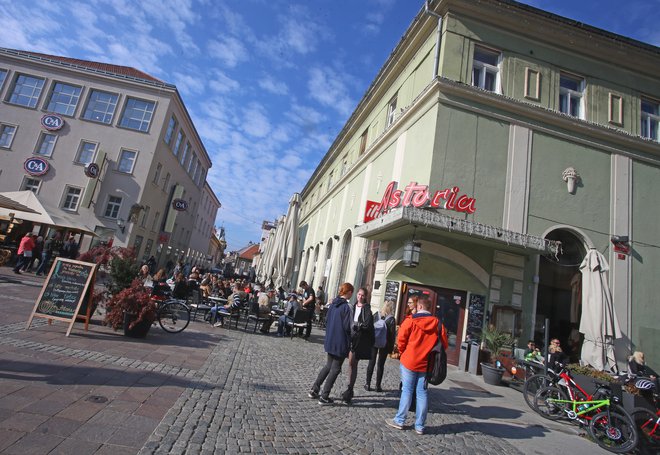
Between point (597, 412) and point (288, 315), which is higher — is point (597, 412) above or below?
below

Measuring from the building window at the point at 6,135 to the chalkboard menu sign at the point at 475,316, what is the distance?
30.1 meters

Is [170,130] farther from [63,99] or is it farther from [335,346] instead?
[335,346]

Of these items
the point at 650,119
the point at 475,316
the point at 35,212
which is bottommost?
the point at 475,316

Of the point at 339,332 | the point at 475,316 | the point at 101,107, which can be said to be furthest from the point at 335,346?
the point at 101,107

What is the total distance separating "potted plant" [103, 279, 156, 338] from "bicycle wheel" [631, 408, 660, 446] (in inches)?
347

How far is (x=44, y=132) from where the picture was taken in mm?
24125

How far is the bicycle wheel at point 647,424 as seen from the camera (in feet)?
19.1

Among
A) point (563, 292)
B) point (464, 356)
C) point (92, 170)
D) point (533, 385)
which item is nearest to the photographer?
point (533, 385)

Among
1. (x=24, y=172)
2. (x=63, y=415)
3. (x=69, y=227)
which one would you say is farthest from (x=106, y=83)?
(x=63, y=415)

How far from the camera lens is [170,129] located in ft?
90.2

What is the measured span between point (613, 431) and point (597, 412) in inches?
19.0

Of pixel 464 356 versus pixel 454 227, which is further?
pixel 464 356

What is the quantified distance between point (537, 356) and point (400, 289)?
380cm

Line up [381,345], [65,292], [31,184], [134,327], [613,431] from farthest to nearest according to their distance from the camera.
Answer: [31,184]
[134,327]
[65,292]
[381,345]
[613,431]
